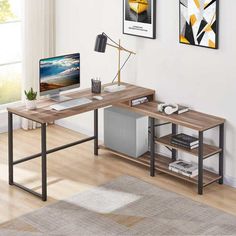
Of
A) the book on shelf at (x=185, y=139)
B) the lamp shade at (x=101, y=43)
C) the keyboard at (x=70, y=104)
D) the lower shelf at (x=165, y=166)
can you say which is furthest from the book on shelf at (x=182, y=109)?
the lamp shade at (x=101, y=43)

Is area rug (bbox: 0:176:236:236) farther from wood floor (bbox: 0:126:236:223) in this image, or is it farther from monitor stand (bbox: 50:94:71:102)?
monitor stand (bbox: 50:94:71:102)

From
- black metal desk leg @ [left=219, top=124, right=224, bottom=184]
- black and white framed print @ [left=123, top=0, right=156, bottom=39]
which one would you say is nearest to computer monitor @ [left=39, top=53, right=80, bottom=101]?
black and white framed print @ [left=123, top=0, right=156, bottom=39]

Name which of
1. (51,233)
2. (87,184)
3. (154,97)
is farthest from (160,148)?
(51,233)

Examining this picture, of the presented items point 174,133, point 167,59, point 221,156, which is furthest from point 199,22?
point 221,156

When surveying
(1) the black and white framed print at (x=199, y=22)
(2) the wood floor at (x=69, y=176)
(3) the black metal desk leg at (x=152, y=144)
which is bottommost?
(2) the wood floor at (x=69, y=176)

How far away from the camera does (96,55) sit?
716cm

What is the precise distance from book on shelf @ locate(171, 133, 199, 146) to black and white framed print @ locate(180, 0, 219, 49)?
2.78 ft

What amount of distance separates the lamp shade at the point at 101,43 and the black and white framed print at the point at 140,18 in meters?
0.32

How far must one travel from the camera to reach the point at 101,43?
6.47 m

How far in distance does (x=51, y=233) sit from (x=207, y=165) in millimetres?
1808

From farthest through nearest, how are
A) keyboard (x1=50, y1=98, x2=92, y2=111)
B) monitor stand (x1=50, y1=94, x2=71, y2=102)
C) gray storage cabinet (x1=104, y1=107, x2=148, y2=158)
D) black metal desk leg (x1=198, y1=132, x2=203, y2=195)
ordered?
gray storage cabinet (x1=104, y1=107, x2=148, y2=158) < monitor stand (x1=50, y1=94, x2=71, y2=102) < keyboard (x1=50, y1=98, x2=92, y2=111) < black metal desk leg (x1=198, y1=132, x2=203, y2=195)

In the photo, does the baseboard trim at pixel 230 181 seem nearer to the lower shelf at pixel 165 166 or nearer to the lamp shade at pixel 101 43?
the lower shelf at pixel 165 166

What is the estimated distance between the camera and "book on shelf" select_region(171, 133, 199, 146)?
6043 mm

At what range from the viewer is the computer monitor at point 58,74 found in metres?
6.05
